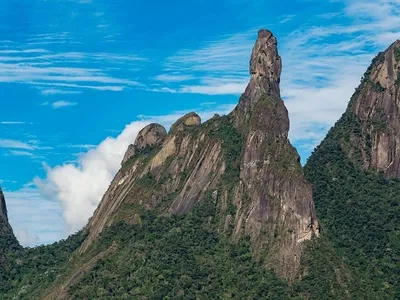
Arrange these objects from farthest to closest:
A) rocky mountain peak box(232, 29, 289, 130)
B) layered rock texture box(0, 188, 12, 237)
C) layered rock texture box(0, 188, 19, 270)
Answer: layered rock texture box(0, 188, 12, 237), layered rock texture box(0, 188, 19, 270), rocky mountain peak box(232, 29, 289, 130)

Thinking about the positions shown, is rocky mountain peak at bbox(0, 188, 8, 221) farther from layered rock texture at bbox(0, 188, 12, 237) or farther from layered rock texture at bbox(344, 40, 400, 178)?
layered rock texture at bbox(344, 40, 400, 178)

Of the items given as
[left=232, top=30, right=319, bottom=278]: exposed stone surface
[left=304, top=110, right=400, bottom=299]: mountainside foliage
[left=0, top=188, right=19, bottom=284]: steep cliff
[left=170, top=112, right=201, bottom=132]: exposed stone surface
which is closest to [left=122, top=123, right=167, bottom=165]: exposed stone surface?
[left=170, top=112, right=201, bottom=132]: exposed stone surface

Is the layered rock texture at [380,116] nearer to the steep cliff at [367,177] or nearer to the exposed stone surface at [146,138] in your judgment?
the steep cliff at [367,177]

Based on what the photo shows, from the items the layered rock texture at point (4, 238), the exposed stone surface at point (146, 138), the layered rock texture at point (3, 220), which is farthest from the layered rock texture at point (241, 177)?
the layered rock texture at point (3, 220)

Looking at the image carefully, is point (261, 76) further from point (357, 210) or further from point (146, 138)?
point (146, 138)

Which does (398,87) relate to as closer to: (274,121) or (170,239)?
(274,121)

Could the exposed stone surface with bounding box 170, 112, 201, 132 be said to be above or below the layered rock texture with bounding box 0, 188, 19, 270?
above

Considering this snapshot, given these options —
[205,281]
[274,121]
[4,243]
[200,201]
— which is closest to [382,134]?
[274,121]
